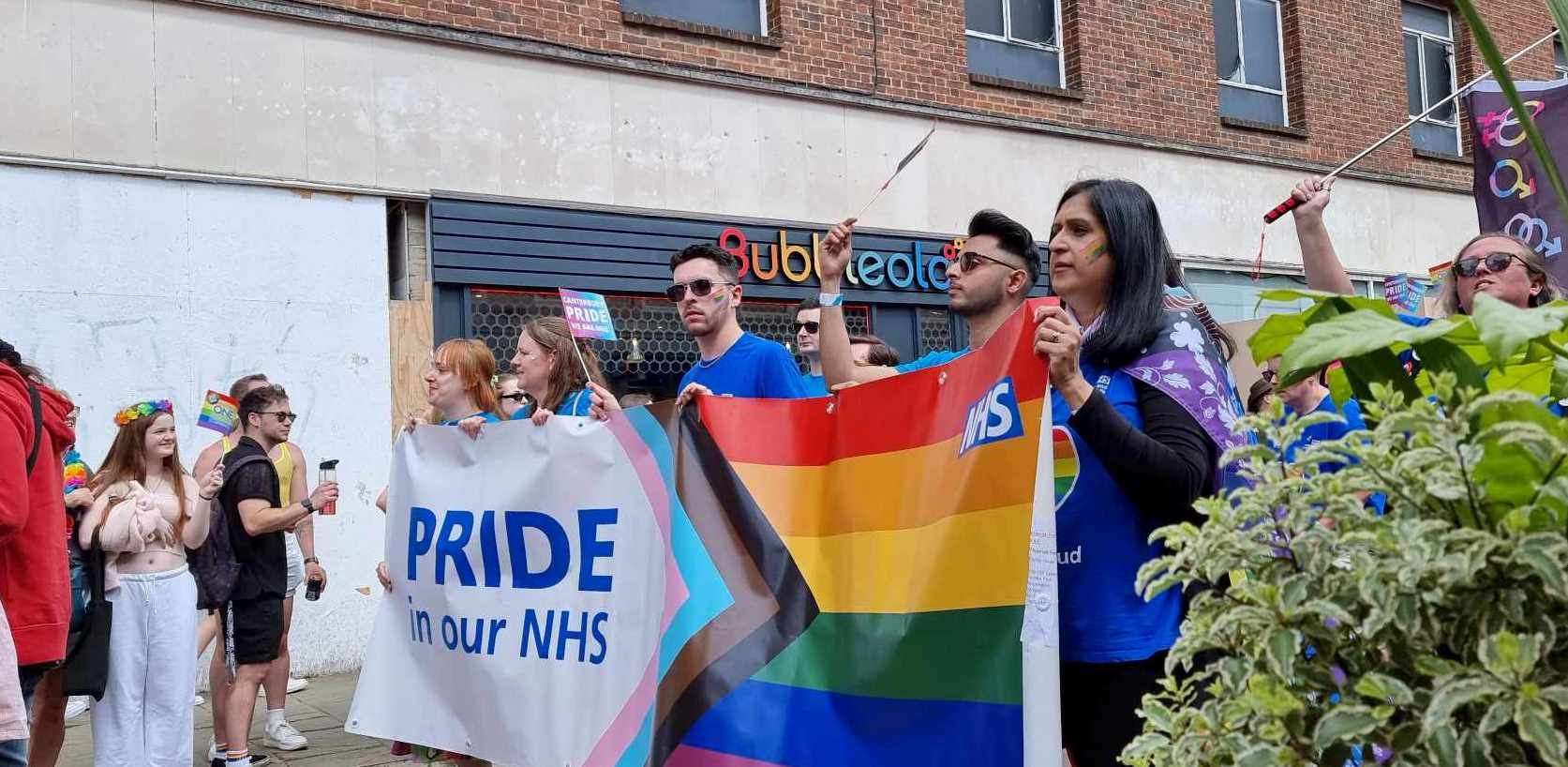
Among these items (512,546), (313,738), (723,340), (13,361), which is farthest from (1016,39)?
(13,361)

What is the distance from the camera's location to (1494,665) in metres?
1.26

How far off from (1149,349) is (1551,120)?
3.38 m

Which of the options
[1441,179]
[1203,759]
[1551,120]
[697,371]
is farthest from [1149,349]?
[1441,179]

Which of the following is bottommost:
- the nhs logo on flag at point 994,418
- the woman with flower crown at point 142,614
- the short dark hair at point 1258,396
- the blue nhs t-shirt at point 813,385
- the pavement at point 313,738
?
the pavement at point 313,738

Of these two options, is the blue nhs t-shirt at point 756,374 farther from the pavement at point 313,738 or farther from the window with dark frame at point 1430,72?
the window with dark frame at point 1430,72

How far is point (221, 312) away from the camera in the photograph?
29.3 feet

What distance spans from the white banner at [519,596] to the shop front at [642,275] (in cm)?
474

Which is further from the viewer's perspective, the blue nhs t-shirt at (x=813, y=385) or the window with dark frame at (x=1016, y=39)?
the window with dark frame at (x=1016, y=39)

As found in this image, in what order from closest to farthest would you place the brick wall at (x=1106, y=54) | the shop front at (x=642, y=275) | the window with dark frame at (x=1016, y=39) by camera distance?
the shop front at (x=642, y=275) < the brick wall at (x=1106, y=54) < the window with dark frame at (x=1016, y=39)

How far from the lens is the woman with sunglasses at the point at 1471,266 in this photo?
3.97 m

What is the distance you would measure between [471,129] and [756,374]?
6046 millimetres

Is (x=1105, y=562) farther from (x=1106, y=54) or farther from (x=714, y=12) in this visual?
(x=1106, y=54)

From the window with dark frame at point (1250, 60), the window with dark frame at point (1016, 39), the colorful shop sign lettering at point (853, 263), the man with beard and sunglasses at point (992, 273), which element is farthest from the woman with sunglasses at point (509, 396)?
the window with dark frame at point (1250, 60)

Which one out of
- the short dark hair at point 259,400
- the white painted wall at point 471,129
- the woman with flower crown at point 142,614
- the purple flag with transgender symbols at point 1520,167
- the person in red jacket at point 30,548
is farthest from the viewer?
the white painted wall at point 471,129
